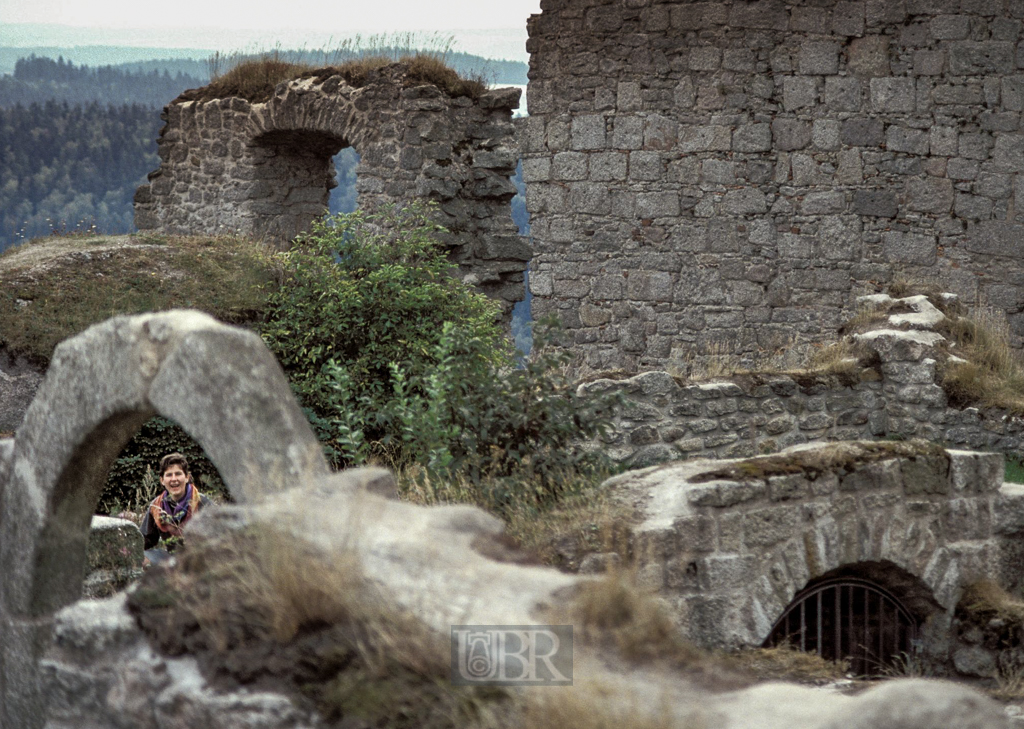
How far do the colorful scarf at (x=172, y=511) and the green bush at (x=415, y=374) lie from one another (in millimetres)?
839

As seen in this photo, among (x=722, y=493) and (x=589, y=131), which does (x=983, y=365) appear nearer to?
(x=589, y=131)

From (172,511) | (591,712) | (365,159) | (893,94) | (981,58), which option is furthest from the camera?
(365,159)

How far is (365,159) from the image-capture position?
470 inches

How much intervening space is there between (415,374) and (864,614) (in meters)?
3.21

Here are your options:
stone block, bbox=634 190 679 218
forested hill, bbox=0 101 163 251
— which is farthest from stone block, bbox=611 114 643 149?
forested hill, bbox=0 101 163 251

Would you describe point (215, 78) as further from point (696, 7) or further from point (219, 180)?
point (696, 7)

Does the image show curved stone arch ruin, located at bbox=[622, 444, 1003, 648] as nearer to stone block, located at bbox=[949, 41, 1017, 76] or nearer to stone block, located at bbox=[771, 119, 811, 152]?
stone block, located at bbox=[771, 119, 811, 152]

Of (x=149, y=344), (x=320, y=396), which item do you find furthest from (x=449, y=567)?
(x=320, y=396)

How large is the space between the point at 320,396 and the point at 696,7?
18.6 feet

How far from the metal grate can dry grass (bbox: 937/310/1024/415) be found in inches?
141

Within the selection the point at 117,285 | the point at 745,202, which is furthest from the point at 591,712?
the point at 745,202

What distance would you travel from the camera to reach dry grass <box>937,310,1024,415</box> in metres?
9.27

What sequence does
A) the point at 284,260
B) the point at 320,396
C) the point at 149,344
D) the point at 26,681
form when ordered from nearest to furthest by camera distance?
the point at 149,344 → the point at 26,681 → the point at 320,396 → the point at 284,260

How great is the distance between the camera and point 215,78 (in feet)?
45.5
